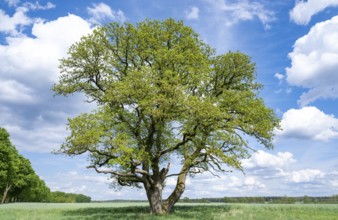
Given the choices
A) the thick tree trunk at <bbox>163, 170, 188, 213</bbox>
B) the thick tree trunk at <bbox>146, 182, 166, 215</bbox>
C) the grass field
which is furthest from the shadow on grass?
the thick tree trunk at <bbox>146, 182, 166, 215</bbox>

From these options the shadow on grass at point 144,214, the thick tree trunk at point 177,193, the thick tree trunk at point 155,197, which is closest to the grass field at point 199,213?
the shadow on grass at point 144,214

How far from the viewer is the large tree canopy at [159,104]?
31.5 m

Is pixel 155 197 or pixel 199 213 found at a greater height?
pixel 155 197

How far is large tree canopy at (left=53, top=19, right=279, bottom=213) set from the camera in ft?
103

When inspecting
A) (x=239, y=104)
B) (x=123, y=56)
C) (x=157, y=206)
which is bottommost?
(x=157, y=206)

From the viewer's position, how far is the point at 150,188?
36.4 m

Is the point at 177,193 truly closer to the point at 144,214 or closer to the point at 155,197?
the point at 155,197

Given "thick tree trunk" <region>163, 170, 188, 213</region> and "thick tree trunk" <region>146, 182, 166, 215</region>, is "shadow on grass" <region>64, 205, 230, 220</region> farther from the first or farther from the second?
"thick tree trunk" <region>146, 182, 166, 215</region>

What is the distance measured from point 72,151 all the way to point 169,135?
33.4ft

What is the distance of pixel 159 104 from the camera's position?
105ft

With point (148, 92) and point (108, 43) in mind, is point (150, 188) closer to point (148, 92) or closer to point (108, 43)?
point (148, 92)

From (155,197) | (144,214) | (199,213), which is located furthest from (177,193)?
(144,214)

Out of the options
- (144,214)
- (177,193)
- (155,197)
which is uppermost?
(177,193)

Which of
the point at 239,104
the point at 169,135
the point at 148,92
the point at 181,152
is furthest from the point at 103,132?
the point at 239,104
